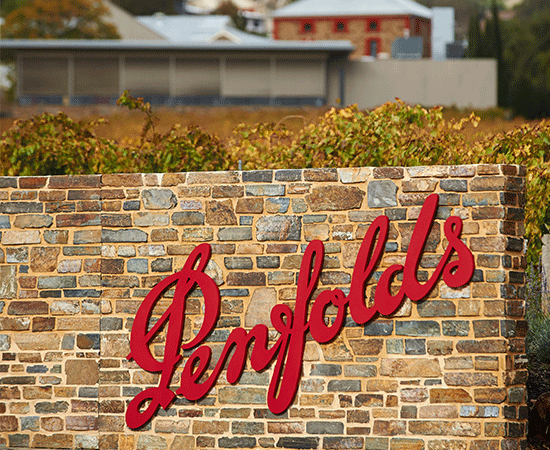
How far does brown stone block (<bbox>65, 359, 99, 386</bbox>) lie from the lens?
828cm

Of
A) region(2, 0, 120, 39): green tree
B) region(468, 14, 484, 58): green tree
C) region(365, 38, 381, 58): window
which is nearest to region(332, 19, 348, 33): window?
region(365, 38, 381, 58): window

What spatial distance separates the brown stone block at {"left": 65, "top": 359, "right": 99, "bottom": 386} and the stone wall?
0.02 metres

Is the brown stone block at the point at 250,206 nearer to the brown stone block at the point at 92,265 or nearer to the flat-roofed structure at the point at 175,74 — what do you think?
the brown stone block at the point at 92,265

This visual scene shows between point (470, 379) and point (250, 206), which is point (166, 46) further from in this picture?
point (470, 379)

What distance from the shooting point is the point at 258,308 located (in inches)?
311

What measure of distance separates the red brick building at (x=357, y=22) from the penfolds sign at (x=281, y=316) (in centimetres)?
5283

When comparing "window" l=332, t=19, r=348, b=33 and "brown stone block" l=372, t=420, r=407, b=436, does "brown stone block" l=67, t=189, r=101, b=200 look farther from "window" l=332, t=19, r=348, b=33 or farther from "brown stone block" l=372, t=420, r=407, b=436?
"window" l=332, t=19, r=348, b=33

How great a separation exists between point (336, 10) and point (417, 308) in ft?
180

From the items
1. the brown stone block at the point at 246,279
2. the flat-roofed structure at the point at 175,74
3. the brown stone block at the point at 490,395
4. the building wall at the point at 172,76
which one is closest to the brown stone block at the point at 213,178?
the brown stone block at the point at 246,279

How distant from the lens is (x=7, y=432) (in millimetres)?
8438

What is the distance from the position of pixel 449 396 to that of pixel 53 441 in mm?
4267

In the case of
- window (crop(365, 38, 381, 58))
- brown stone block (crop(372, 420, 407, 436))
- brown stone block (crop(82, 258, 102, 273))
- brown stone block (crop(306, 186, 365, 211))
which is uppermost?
window (crop(365, 38, 381, 58))

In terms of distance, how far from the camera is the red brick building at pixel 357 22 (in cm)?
5853

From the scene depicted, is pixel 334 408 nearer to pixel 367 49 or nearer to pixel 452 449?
pixel 452 449
